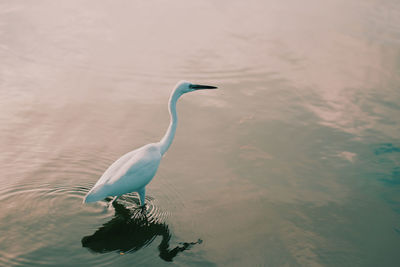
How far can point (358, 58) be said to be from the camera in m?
8.59

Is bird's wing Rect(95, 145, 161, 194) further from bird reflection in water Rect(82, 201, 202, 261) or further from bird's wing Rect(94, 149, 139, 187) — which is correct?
bird reflection in water Rect(82, 201, 202, 261)

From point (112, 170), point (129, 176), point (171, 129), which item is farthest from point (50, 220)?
point (171, 129)

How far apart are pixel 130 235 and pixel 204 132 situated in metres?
2.23

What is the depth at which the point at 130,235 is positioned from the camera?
13.9 feet

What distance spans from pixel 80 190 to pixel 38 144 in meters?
1.16

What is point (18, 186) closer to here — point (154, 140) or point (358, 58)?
point (154, 140)

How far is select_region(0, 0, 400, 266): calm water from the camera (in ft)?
14.0

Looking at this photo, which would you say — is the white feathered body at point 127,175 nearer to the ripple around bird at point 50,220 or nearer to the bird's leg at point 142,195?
the bird's leg at point 142,195

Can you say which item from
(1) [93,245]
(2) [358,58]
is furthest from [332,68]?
(1) [93,245]

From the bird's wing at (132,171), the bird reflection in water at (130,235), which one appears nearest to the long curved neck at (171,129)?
the bird's wing at (132,171)

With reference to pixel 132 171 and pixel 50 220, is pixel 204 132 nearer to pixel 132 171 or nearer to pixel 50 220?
pixel 132 171

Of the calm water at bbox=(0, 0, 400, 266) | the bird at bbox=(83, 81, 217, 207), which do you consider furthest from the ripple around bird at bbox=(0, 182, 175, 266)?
the bird at bbox=(83, 81, 217, 207)

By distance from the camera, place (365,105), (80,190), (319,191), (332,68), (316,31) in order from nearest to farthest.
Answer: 1. (80,190)
2. (319,191)
3. (365,105)
4. (332,68)
5. (316,31)

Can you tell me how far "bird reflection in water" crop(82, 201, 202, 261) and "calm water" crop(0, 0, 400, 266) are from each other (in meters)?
0.02
